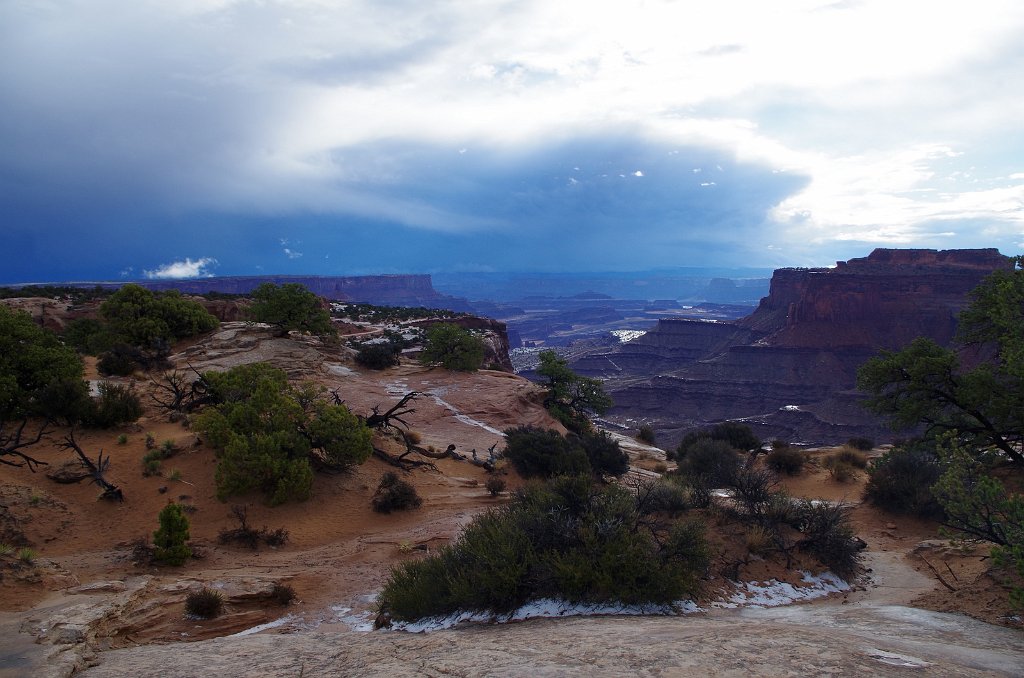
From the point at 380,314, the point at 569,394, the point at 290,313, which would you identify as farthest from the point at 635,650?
the point at 380,314

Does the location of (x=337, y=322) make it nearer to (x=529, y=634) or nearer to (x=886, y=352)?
(x=886, y=352)

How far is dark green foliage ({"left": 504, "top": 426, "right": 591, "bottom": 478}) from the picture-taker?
1727 cm

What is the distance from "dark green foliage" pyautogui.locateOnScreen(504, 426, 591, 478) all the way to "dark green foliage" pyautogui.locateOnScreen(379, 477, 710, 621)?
27.3 ft

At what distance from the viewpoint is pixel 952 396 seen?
14.1 metres

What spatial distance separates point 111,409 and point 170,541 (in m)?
7.94

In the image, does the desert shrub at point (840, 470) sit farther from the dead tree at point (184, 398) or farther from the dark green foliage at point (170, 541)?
the dead tree at point (184, 398)

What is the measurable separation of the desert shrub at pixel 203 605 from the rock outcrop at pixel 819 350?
196 feet

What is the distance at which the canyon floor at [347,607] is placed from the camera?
18.4 ft

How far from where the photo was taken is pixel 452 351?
31828mm

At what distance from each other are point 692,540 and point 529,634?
10.7ft

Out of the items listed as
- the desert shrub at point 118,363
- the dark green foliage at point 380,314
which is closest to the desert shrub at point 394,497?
the desert shrub at point 118,363

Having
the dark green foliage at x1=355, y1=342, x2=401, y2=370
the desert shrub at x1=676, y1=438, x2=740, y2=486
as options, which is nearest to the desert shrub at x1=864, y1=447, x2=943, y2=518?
the desert shrub at x1=676, y1=438, x2=740, y2=486

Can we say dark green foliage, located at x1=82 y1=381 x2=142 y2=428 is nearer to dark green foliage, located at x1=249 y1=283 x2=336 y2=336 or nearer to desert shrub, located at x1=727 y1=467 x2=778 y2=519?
dark green foliage, located at x1=249 y1=283 x2=336 y2=336

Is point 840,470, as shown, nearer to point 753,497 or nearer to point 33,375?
point 753,497
